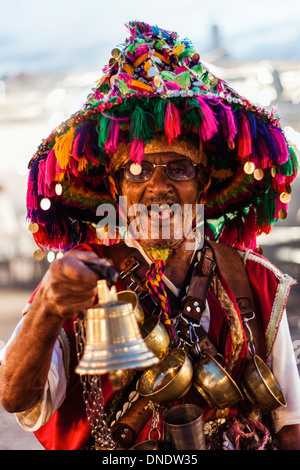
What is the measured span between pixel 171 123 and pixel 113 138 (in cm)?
25

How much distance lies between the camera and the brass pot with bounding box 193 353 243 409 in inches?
80.0

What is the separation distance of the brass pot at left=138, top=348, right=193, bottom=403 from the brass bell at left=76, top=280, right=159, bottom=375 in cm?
69

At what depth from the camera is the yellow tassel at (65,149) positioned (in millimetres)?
2105

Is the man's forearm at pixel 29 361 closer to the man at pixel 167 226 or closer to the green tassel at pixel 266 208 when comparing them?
the man at pixel 167 226

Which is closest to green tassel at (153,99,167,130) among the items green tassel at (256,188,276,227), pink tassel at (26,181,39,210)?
pink tassel at (26,181,39,210)

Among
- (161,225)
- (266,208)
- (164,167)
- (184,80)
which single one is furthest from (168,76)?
(266,208)

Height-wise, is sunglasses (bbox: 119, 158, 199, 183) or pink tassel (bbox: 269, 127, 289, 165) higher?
pink tassel (bbox: 269, 127, 289, 165)

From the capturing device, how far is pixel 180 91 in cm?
203

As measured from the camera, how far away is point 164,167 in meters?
2.23

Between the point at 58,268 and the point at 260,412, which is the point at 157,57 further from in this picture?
the point at 260,412

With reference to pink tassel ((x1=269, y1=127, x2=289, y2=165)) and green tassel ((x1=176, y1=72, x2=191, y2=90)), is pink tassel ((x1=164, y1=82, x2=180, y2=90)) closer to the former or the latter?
green tassel ((x1=176, y1=72, x2=191, y2=90))

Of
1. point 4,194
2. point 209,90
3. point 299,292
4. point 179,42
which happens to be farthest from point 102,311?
point 4,194

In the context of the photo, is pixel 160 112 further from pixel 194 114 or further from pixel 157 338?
pixel 157 338
